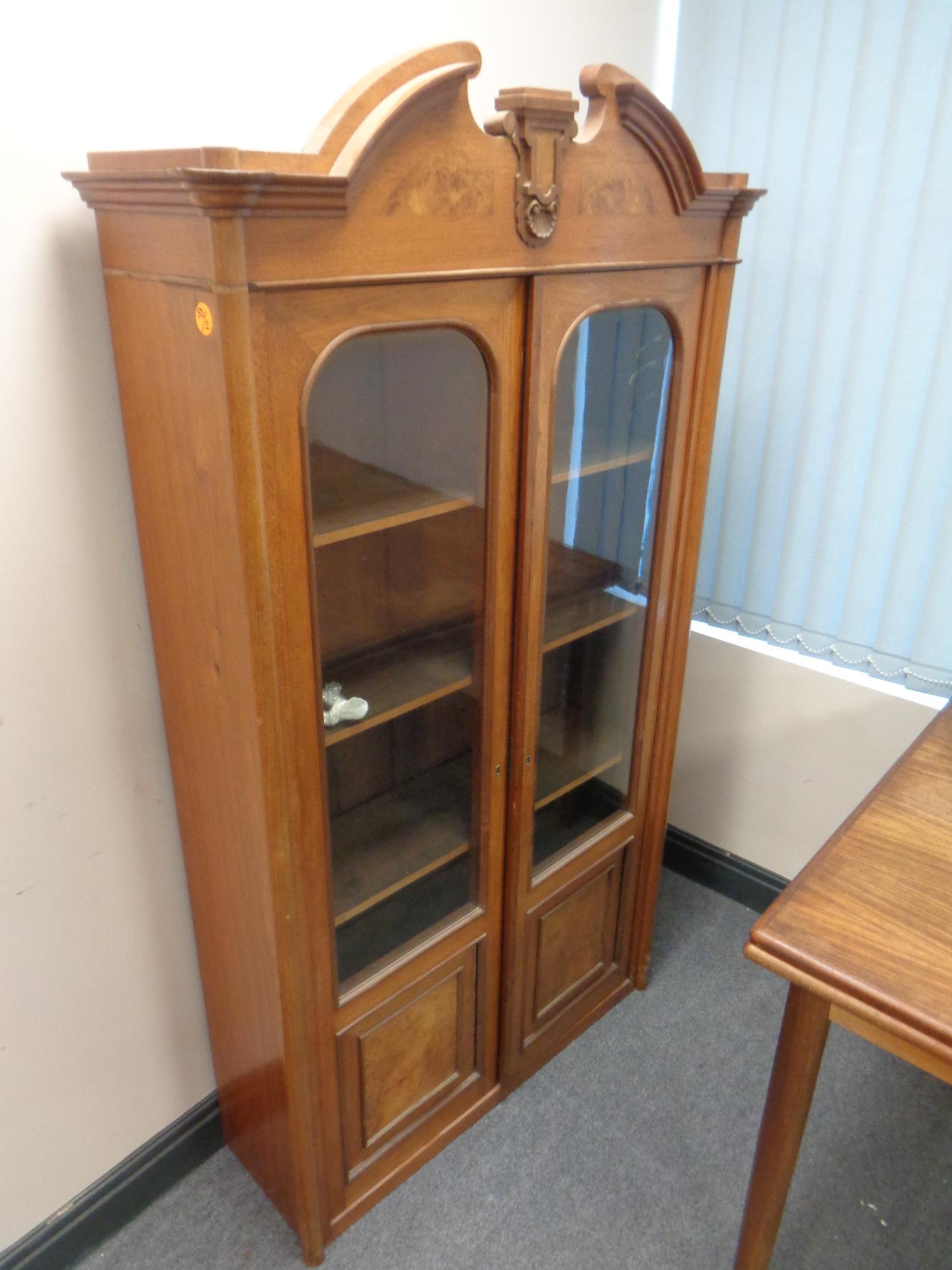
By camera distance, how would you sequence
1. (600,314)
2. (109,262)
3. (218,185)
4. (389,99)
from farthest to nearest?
(600,314), (109,262), (389,99), (218,185)

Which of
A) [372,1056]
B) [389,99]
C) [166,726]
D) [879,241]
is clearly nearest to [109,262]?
[389,99]

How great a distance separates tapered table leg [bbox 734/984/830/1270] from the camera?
3.63 feet

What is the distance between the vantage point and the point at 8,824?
1.21 metres

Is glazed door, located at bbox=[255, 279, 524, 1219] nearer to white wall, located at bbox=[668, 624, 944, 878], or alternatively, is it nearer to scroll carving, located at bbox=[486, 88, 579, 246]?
scroll carving, located at bbox=[486, 88, 579, 246]

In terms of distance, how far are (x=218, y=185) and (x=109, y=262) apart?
1.02 ft

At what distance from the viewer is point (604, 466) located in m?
1.49

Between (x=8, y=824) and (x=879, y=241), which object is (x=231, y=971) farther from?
(x=879, y=241)

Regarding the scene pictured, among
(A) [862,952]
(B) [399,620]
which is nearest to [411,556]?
(B) [399,620]

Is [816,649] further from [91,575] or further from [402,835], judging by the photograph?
[91,575]

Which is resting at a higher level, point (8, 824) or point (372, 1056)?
point (8, 824)

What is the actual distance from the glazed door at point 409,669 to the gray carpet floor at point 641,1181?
117mm

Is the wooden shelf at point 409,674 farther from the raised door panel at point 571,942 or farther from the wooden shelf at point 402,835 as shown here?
the raised door panel at point 571,942

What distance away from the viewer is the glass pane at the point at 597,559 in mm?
1400

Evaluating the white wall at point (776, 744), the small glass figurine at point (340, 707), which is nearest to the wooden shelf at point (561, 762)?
the small glass figurine at point (340, 707)
